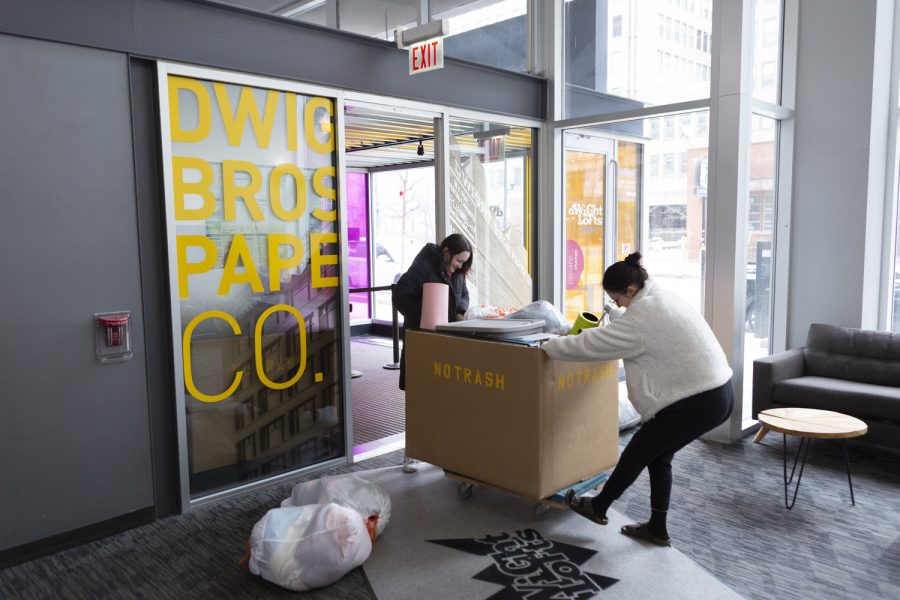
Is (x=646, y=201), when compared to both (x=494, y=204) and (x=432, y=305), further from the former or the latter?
(x=432, y=305)

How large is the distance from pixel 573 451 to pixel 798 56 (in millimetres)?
3912

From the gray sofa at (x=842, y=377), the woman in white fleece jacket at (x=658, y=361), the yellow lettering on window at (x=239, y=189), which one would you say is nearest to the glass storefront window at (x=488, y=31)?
the yellow lettering on window at (x=239, y=189)

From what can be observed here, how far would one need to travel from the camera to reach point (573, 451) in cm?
342

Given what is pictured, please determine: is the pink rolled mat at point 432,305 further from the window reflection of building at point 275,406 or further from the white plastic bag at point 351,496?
the white plastic bag at point 351,496

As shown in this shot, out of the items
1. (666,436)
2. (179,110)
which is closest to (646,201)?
(666,436)

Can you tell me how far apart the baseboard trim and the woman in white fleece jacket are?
233cm

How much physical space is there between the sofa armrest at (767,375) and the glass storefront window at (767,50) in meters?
1.99

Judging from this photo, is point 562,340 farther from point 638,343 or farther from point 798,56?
point 798,56

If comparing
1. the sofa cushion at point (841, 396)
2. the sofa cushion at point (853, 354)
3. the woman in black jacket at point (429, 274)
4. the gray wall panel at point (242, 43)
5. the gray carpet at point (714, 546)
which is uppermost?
the gray wall panel at point (242, 43)

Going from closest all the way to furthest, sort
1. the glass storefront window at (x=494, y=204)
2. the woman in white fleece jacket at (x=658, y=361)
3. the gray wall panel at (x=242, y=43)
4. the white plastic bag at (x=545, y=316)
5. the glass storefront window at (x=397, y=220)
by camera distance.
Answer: the woman in white fleece jacket at (x=658, y=361) < the gray wall panel at (x=242, y=43) < the white plastic bag at (x=545, y=316) < the glass storefront window at (x=494, y=204) < the glass storefront window at (x=397, y=220)

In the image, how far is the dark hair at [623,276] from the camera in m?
3.18

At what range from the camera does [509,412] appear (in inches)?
131

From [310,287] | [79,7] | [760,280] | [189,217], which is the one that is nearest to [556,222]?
[760,280]

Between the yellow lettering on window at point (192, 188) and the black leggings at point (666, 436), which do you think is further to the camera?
the yellow lettering on window at point (192, 188)
